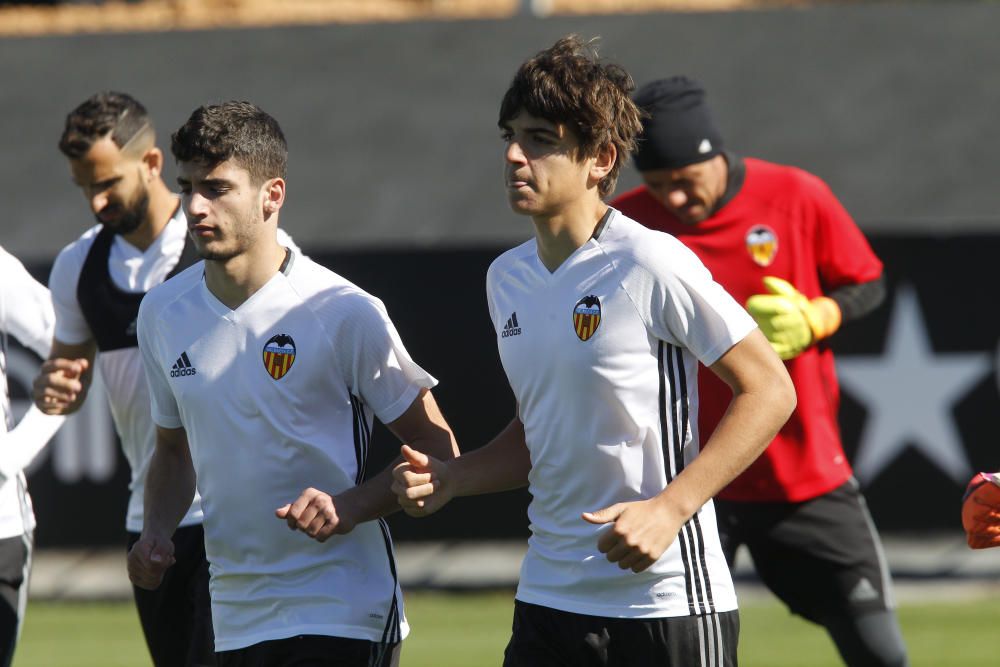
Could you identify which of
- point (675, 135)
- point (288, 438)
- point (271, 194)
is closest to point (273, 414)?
point (288, 438)

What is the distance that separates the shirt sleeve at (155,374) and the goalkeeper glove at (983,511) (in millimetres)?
2306

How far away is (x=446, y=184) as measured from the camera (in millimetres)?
11719

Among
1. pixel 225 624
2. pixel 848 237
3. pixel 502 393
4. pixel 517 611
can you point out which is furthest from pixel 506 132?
pixel 502 393

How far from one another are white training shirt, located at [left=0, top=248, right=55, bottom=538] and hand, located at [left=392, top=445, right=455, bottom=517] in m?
1.81

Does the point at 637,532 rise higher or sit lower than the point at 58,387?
lower

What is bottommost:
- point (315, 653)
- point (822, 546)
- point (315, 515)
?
point (822, 546)

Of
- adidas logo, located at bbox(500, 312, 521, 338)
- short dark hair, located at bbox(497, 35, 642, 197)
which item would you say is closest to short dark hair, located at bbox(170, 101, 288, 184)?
short dark hair, located at bbox(497, 35, 642, 197)

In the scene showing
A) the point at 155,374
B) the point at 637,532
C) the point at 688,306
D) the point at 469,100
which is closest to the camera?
the point at 637,532

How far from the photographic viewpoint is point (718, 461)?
3789mm

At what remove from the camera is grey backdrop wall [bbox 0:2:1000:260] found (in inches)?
447

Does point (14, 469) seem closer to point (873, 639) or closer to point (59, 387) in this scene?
point (59, 387)

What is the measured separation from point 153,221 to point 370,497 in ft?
6.78

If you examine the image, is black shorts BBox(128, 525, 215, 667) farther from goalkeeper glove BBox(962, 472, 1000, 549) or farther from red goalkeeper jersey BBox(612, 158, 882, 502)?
goalkeeper glove BBox(962, 472, 1000, 549)

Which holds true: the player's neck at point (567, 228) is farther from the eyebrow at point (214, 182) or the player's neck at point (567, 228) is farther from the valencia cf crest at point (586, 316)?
the eyebrow at point (214, 182)
